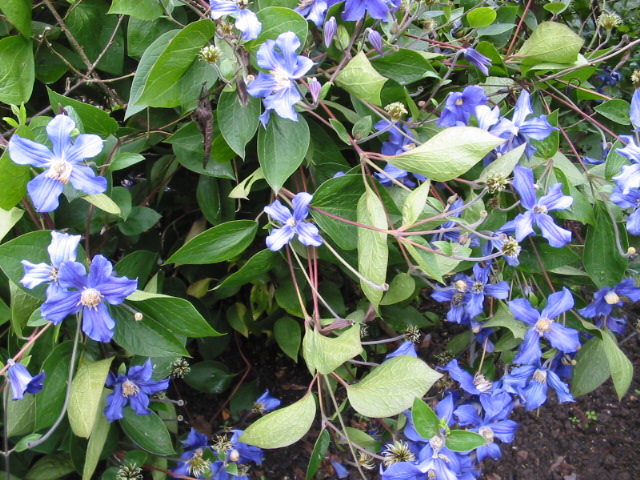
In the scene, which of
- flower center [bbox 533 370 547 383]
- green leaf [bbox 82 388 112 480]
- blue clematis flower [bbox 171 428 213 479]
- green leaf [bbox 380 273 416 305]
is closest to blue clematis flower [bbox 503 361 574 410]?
flower center [bbox 533 370 547 383]

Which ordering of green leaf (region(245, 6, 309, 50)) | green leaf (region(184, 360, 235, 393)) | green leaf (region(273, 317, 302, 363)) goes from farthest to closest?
green leaf (region(184, 360, 235, 393)) → green leaf (region(273, 317, 302, 363)) → green leaf (region(245, 6, 309, 50))

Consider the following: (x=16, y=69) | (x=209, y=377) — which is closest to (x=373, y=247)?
(x=16, y=69)

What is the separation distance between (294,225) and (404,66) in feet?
1.07

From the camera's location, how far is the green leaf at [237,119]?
0.80 metres

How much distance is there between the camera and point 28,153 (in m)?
0.68

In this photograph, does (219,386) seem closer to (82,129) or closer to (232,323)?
(232,323)

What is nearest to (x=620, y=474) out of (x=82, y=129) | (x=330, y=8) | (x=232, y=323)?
(x=232, y=323)

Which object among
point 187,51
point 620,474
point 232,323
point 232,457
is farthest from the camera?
point 620,474

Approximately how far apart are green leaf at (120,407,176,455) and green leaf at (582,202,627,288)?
29.8 inches

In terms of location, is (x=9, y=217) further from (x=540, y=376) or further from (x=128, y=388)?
(x=540, y=376)

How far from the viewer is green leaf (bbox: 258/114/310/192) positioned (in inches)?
31.7

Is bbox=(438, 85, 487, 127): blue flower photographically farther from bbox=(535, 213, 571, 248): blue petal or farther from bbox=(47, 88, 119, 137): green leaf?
bbox=(47, 88, 119, 137): green leaf

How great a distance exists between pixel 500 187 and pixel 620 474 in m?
1.09

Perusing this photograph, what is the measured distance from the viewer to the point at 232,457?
3.44 feet
